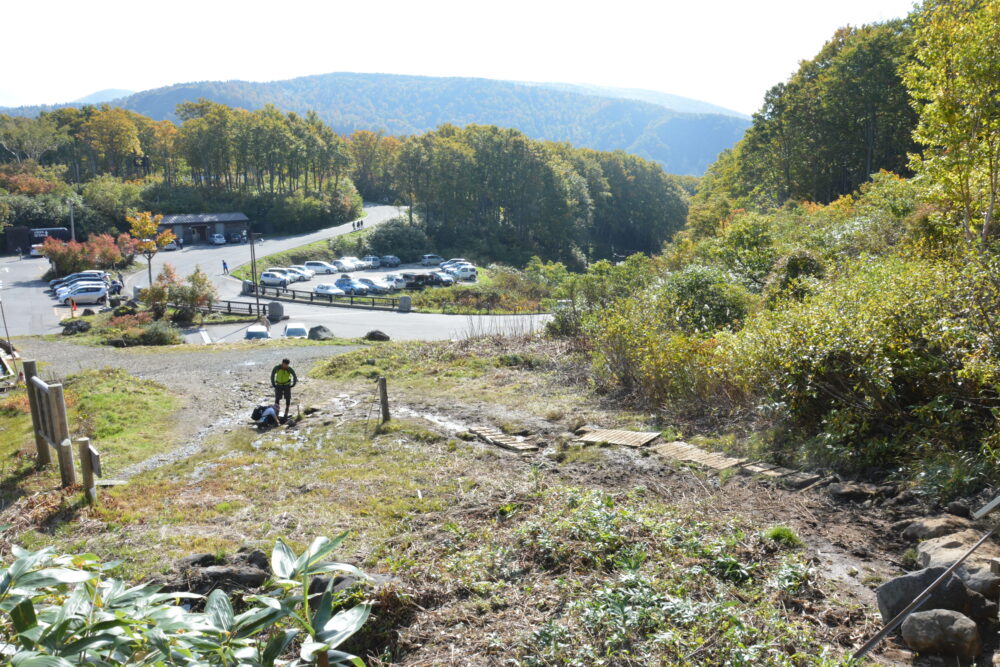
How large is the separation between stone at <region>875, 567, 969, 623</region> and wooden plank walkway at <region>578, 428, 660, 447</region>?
486 centimetres

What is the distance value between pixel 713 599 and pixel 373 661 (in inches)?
90.3

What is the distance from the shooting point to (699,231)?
4738cm

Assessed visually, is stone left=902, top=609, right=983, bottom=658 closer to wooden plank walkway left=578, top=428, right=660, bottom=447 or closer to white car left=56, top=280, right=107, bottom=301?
wooden plank walkway left=578, top=428, right=660, bottom=447

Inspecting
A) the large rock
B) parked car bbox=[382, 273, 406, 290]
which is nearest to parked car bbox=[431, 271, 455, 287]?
parked car bbox=[382, 273, 406, 290]

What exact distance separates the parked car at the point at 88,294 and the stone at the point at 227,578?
1510 inches

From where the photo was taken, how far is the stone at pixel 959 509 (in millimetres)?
5562

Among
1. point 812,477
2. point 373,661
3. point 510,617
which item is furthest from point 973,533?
point 373,661

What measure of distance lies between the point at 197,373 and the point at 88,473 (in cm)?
1201

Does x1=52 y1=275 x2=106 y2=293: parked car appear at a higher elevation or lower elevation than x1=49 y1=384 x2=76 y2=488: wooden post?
lower

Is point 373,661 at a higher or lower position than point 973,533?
lower

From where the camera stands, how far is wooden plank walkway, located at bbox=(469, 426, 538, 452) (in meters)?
9.79

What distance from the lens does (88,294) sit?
37.8 meters

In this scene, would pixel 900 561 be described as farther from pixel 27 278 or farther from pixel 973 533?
pixel 27 278

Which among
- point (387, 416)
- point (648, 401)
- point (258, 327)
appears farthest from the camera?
point (258, 327)
